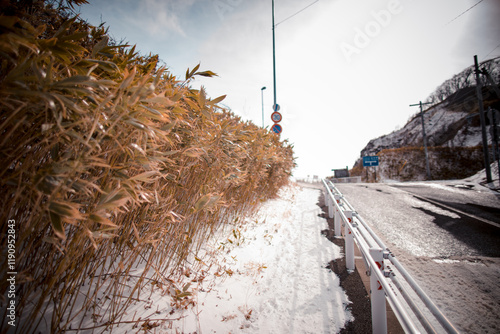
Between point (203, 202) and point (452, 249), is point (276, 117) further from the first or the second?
point (203, 202)

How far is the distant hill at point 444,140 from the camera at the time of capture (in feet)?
66.8

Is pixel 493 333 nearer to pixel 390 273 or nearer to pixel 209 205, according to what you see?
pixel 390 273

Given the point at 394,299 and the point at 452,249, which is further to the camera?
the point at 452,249

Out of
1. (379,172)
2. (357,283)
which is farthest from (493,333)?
(379,172)

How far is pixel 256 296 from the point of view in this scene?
2.03 meters

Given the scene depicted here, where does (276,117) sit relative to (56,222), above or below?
above

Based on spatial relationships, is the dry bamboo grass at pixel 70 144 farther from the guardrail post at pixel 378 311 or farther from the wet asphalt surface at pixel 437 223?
the wet asphalt surface at pixel 437 223

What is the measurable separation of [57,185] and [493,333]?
10.4 ft

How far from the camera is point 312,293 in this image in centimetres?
214

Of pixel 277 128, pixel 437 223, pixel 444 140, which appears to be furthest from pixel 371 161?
pixel 444 140

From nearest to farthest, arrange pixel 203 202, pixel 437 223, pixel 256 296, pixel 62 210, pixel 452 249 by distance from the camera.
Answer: pixel 62 210 → pixel 203 202 → pixel 256 296 → pixel 452 249 → pixel 437 223

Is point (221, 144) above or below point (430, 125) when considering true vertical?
below

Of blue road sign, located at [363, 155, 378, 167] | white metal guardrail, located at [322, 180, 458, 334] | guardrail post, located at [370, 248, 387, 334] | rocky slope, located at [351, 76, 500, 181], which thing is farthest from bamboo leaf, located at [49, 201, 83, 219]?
blue road sign, located at [363, 155, 378, 167]

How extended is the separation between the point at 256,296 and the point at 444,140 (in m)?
43.0
